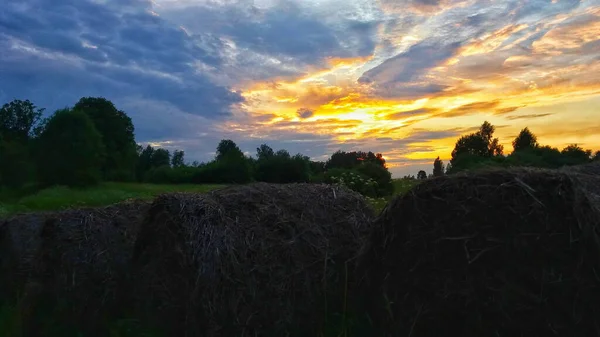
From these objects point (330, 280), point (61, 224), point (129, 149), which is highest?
point (129, 149)

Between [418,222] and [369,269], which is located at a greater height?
[418,222]

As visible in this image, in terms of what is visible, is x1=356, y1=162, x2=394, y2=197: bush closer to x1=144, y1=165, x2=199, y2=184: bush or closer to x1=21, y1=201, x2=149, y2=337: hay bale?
x1=21, y1=201, x2=149, y2=337: hay bale

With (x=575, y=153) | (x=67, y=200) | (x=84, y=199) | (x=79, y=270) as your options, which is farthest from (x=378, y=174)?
(x=79, y=270)

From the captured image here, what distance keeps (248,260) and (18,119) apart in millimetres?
104188

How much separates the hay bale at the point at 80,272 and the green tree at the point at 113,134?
2620 inches

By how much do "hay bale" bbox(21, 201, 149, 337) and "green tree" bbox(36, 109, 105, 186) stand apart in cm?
5715

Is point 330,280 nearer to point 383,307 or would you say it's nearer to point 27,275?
point 383,307

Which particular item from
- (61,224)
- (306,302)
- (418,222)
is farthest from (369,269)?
(61,224)

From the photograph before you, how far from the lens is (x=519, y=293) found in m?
4.56

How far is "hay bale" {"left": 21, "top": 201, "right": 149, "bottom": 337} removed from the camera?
8.22 meters

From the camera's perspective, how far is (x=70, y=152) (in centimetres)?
6328

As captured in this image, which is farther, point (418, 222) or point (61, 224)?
point (61, 224)

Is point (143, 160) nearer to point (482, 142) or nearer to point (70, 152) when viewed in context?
point (70, 152)

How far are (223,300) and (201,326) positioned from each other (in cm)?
49
